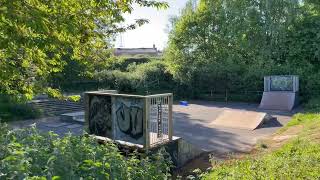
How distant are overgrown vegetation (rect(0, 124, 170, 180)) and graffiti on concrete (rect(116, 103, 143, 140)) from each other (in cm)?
447

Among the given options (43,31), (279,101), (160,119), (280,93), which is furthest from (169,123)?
(280,93)

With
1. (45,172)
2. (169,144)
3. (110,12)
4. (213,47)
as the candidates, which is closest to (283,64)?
(213,47)

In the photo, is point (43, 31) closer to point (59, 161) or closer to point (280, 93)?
point (59, 161)

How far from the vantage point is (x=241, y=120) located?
1578 centimetres

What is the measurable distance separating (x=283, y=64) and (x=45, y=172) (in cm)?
2314

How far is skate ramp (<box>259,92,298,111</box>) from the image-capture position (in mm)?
20172

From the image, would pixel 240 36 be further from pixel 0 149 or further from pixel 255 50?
pixel 0 149

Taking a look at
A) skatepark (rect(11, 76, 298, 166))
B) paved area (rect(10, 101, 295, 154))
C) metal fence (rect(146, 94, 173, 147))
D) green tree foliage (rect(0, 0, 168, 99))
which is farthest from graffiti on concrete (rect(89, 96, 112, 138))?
green tree foliage (rect(0, 0, 168, 99))

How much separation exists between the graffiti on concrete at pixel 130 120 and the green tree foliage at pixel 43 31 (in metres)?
3.40

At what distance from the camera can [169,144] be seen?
10062 mm

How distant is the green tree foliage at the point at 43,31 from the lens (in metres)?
3.51

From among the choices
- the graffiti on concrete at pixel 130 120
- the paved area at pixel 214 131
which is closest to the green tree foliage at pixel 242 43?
the paved area at pixel 214 131

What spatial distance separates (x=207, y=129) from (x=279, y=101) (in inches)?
306

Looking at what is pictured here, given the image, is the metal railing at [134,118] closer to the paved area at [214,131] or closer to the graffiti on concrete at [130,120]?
the graffiti on concrete at [130,120]
